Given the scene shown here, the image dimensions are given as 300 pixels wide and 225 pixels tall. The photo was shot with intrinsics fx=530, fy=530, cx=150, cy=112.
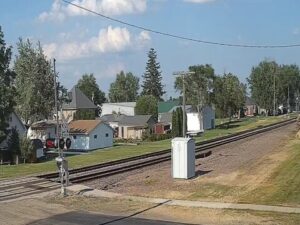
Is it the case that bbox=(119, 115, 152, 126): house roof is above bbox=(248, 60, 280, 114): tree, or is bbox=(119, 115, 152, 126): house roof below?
below

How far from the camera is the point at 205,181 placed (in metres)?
26.8

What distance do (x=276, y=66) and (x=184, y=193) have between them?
143161mm

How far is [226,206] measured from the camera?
1952cm

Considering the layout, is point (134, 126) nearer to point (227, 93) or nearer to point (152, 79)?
point (227, 93)

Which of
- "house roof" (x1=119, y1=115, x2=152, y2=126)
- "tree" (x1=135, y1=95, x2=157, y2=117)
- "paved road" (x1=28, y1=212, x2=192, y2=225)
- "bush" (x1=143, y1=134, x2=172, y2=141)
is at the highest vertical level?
"tree" (x1=135, y1=95, x2=157, y2=117)

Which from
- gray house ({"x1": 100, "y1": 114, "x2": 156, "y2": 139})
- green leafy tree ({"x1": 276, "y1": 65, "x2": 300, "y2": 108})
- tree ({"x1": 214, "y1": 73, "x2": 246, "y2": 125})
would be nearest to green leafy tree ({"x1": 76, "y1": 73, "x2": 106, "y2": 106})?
green leafy tree ({"x1": 276, "y1": 65, "x2": 300, "y2": 108})

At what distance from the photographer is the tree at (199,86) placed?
3848 inches

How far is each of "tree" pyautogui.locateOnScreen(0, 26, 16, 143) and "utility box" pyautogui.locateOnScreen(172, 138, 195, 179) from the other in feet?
79.3

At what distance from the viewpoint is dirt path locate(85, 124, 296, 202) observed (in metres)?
23.2

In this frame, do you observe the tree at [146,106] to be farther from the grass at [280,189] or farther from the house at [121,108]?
Answer: the grass at [280,189]

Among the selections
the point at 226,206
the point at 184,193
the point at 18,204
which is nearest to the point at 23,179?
the point at 18,204

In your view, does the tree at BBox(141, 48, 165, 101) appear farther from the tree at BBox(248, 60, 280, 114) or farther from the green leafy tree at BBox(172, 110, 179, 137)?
the green leafy tree at BBox(172, 110, 179, 137)

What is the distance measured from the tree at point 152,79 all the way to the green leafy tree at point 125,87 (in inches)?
499

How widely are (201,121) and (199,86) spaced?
34.8 ft
